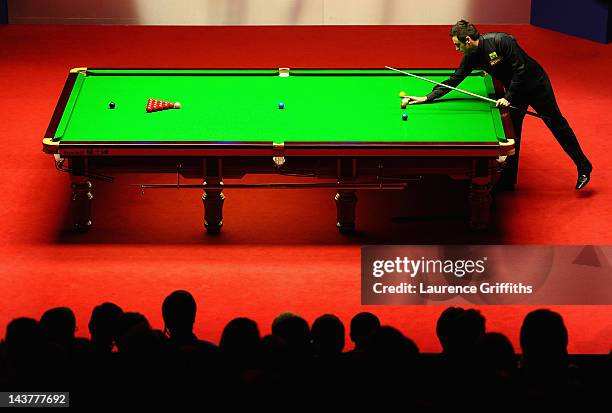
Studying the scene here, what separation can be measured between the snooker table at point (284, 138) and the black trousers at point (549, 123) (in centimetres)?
27

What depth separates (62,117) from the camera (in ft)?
28.7

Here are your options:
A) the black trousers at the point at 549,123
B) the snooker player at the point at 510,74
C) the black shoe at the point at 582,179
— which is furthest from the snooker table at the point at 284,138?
the black shoe at the point at 582,179

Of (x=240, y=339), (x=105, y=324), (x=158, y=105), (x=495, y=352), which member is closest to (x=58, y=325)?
(x=105, y=324)

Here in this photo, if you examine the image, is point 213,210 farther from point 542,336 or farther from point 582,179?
point 542,336

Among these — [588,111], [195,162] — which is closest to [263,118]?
[195,162]

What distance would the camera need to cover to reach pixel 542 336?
5.54 m

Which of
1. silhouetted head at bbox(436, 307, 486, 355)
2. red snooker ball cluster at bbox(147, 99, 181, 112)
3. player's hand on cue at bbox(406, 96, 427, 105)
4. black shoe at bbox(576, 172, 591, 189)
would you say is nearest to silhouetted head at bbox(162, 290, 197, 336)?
silhouetted head at bbox(436, 307, 486, 355)

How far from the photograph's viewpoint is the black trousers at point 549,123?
357 inches

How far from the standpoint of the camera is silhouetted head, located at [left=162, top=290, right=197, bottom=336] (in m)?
6.15

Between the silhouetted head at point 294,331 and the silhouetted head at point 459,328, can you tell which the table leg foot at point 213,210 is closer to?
the silhouetted head at point 294,331

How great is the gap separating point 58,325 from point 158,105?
11.4ft

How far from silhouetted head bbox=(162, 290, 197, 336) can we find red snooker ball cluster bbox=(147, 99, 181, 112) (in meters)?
2.99

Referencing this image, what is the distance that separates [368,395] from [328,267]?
323 centimetres

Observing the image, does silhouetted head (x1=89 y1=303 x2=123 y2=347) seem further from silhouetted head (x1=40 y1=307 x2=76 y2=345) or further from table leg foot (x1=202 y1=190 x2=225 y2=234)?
table leg foot (x1=202 y1=190 x2=225 y2=234)
